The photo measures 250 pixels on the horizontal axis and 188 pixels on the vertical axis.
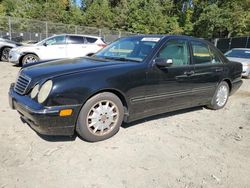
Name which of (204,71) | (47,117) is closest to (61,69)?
(47,117)

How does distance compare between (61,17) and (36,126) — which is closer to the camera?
(36,126)

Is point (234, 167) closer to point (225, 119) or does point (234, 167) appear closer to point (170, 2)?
point (225, 119)

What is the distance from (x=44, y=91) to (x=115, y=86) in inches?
38.7

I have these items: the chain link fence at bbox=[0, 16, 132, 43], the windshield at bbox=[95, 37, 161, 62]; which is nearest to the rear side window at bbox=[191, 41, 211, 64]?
the windshield at bbox=[95, 37, 161, 62]

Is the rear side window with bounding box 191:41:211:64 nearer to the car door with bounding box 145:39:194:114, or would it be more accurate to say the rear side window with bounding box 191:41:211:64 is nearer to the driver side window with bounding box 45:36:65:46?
the car door with bounding box 145:39:194:114

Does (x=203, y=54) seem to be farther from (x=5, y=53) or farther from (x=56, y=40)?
(x=5, y=53)

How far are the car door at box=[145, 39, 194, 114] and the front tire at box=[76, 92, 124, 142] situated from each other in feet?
1.93

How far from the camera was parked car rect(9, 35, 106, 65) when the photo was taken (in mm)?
10484

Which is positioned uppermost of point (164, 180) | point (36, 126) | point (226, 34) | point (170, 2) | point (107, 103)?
point (170, 2)

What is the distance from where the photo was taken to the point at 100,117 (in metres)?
3.74

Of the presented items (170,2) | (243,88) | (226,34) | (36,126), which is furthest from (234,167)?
(170,2)

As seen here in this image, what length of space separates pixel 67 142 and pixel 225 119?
3231mm

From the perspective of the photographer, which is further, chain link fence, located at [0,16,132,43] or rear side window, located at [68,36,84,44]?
chain link fence, located at [0,16,132,43]

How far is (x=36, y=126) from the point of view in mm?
3371
